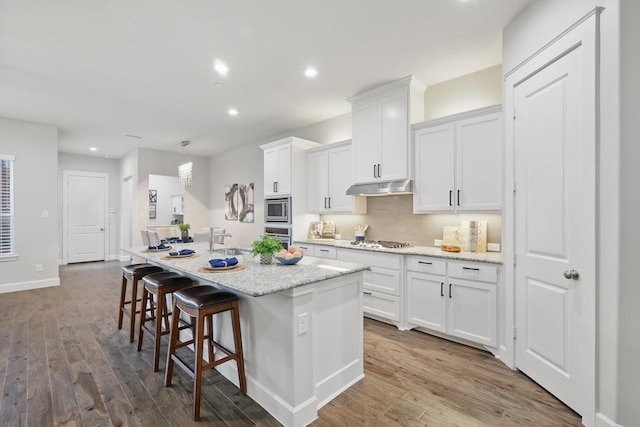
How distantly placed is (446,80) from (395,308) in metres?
2.75

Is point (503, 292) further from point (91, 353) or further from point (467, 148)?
point (91, 353)

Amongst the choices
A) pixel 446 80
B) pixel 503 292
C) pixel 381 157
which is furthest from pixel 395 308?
pixel 446 80

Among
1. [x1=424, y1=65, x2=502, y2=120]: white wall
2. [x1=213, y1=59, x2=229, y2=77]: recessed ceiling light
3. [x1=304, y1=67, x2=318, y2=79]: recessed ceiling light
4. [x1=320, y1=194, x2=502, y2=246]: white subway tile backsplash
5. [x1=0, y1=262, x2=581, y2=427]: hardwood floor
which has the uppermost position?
[x1=304, y1=67, x2=318, y2=79]: recessed ceiling light

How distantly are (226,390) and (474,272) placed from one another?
2.34 meters

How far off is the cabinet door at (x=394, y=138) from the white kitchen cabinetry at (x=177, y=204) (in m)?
6.01

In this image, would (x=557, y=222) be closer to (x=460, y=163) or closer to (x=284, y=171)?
(x=460, y=163)

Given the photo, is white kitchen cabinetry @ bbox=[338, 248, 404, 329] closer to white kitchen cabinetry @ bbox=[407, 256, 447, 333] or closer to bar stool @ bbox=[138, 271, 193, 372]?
white kitchen cabinetry @ bbox=[407, 256, 447, 333]

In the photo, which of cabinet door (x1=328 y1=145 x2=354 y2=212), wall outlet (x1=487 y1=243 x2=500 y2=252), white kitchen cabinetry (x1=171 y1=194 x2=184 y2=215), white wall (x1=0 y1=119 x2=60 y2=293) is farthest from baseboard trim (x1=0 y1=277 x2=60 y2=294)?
wall outlet (x1=487 y1=243 x2=500 y2=252)

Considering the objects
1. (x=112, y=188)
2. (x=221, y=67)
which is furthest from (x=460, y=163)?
(x=112, y=188)

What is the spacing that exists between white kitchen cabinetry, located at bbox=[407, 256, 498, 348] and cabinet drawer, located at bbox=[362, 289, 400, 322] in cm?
15

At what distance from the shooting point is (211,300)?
2.02 m

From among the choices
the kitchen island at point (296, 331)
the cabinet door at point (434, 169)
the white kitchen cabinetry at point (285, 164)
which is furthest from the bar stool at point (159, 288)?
the cabinet door at point (434, 169)

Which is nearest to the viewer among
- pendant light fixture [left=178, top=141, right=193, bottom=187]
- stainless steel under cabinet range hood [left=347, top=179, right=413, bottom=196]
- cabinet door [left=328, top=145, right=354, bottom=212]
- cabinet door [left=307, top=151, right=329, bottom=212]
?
stainless steel under cabinet range hood [left=347, top=179, right=413, bottom=196]

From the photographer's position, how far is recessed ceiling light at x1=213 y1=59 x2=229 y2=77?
10.3ft
